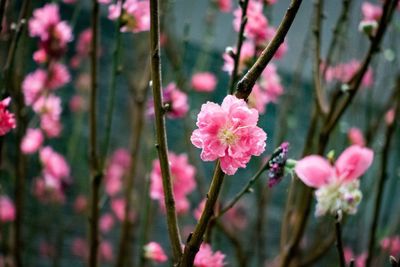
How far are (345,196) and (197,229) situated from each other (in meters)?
0.20

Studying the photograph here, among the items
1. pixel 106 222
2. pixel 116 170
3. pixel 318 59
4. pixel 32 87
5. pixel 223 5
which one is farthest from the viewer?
pixel 106 222

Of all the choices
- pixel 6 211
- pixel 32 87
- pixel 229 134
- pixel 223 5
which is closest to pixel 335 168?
pixel 229 134

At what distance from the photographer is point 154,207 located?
5.85 ft

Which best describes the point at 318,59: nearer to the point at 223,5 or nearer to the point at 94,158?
the point at 94,158

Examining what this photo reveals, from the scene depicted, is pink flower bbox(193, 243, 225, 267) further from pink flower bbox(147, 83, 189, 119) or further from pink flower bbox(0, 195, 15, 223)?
pink flower bbox(0, 195, 15, 223)

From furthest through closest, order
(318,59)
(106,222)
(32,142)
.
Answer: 1. (106,222)
2. (32,142)
3. (318,59)

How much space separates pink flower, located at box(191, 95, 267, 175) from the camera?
594mm

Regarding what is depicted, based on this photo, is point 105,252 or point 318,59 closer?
point 318,59

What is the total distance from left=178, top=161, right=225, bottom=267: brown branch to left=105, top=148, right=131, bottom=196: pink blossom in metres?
2.01

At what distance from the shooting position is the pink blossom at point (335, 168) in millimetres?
661

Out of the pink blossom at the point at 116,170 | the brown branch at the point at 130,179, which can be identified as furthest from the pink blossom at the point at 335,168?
the pink blossom at the point at 116,170

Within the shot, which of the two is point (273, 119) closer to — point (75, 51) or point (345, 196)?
point (75, 51)

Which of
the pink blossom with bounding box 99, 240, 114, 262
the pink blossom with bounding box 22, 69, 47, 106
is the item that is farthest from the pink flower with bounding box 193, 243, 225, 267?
the pink blossom with bounding box 99, 240, 114, 262

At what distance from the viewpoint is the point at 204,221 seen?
594 millimetres
